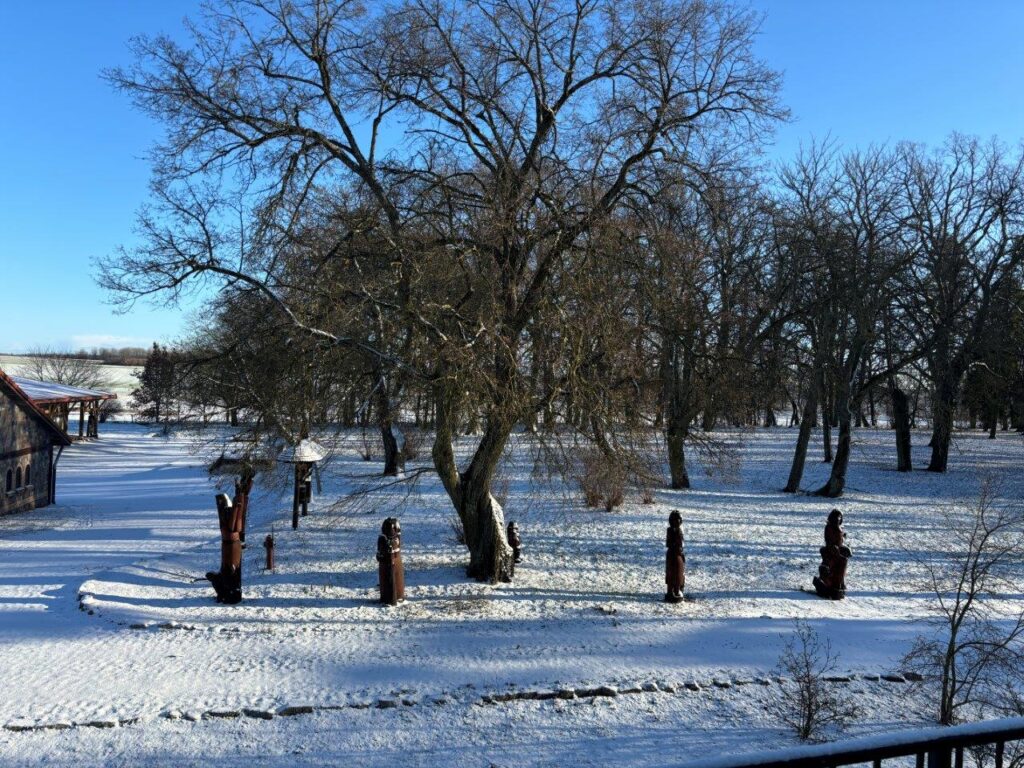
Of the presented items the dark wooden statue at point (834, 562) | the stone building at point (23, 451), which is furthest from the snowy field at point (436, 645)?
the stone building at point (23, 451)

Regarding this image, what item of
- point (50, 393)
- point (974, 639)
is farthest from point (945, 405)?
point (50, 393)

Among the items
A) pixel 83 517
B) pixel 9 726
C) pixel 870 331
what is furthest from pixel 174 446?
pixel 9 726

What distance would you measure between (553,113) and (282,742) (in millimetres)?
9775

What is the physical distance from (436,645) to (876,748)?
23.9 feet

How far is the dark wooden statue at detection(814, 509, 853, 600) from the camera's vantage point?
10.9 metres

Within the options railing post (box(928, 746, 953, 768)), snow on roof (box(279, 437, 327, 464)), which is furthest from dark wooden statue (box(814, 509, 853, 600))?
snow on roof (box(279, 437, 327, 464))

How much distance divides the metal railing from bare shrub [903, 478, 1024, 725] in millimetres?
4313

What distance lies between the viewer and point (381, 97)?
Result: 1238cm

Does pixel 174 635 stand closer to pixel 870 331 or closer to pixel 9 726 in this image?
pixel 9 726

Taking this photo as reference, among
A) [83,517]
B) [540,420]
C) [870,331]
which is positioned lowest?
[83,517]

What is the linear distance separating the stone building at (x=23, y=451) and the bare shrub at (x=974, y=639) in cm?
2474

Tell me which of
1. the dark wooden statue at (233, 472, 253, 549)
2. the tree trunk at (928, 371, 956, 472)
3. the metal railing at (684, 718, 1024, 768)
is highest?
the tree trunk at (928, 371, 956, 472)

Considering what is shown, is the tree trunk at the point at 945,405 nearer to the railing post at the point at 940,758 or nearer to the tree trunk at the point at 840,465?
the tree trunk at the point at 840,465

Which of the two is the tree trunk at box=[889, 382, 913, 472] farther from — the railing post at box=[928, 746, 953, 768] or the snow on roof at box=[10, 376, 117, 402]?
the snow on roof at box=[10, 376, 117, 402]
